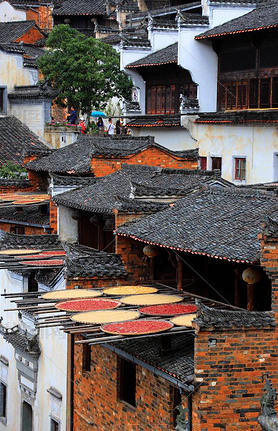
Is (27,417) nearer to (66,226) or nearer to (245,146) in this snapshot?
(66,226)

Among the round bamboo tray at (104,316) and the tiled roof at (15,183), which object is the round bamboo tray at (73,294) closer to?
the round bamboo tray at (104,316)

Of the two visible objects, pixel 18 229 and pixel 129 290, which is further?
pixel 18 229

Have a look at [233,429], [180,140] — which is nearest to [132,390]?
[233,429]

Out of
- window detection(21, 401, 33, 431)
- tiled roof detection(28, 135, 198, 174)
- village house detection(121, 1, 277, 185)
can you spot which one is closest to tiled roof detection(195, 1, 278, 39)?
village house detection(121, 1, 277, 185)

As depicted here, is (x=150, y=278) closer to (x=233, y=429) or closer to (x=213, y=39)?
(x=233, y=429)

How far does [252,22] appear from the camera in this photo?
41.3 m

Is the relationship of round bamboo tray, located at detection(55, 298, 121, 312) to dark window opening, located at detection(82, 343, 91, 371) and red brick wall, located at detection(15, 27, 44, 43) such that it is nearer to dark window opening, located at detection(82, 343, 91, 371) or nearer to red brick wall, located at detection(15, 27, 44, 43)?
dark window opening, located at detection(82, 343, 91, 371)

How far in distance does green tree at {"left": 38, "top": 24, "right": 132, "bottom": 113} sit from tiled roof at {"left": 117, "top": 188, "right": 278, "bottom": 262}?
29080 mm

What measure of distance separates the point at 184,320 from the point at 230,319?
181cm

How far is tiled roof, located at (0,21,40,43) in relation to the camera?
73750 mm

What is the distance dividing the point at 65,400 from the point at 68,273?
4.12 metres

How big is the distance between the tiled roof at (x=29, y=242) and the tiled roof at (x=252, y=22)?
12159mm

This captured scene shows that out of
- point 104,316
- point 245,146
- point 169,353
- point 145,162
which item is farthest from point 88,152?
point 169,353

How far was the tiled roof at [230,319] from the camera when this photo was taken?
1883 centimetres
